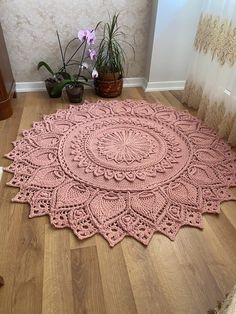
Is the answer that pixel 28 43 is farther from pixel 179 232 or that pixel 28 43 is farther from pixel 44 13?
pixel 179 232

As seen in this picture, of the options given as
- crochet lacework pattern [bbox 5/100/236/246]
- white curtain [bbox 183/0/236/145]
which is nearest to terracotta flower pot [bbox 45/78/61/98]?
crochet lacework pattern [bbox 5/100/236/246]

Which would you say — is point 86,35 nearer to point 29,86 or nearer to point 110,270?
point 29,86

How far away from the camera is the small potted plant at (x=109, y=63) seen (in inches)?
90.0

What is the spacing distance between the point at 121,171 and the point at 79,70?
1.38 meters

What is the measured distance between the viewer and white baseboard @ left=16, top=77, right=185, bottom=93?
246cm

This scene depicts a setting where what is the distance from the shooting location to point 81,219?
1241 mm

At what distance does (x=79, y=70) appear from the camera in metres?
2.48

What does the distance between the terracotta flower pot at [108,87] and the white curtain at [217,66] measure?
676mm

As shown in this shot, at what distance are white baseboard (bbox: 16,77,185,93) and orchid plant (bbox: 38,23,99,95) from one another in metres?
0.23

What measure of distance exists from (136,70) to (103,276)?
2086 millimetres

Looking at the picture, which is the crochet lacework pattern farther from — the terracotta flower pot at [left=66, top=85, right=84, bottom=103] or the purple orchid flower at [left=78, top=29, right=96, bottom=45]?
the purple orchid flower at [left=78, top=29, right=96, bottom=45]

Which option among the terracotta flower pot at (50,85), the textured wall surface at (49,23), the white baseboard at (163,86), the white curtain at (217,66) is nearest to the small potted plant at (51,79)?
the terracotta flower pot at (50,85)

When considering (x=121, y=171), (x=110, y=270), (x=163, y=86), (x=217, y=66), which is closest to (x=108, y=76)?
(x=163, y=86)

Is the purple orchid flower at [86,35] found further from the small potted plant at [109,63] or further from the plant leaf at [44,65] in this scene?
the plant leaf at [44,65]
